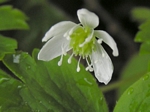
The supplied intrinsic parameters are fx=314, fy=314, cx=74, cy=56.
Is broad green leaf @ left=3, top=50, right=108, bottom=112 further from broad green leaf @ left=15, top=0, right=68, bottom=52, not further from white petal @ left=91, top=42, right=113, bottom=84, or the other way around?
broad green leaf @ left=15, top=0, right=68, bottom=52

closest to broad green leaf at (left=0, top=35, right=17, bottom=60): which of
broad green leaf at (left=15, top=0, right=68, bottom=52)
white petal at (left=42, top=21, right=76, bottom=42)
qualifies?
white petal at (left=42, top=21, right=76, bottom=42)

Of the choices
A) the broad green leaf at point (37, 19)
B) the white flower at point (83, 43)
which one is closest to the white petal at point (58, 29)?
the white flower at point (83, 43)

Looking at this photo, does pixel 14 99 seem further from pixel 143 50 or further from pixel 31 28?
pixel 31 28

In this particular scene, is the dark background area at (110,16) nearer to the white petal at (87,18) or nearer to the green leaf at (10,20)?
the green leaf at (10,20)

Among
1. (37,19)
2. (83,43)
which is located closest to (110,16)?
(37,19)

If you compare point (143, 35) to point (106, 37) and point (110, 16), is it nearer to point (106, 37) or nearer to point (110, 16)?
point (106, 37)

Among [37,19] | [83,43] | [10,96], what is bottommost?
[37,19]
